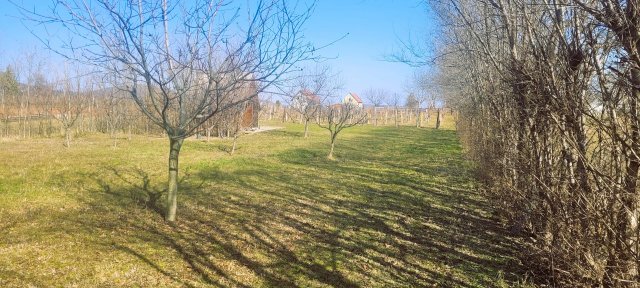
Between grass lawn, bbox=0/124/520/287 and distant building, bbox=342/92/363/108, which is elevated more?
distant building, bbox=342/92/363/108

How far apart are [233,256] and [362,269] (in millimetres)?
1634

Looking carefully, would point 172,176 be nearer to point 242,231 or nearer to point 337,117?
point 242,231

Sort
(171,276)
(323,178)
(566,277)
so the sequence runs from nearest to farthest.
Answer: (566,277) → (171,276) → (323,178)

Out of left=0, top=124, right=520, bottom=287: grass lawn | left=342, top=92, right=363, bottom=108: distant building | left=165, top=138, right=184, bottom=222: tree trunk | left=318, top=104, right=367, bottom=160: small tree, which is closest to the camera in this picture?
left=0, top=124, right=520, bottom=287: grass lawn

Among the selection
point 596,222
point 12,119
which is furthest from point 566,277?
point 12,119

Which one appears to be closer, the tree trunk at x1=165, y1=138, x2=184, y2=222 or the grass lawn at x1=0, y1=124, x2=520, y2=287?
the grass lawn at x1=0, y1=124, x2=520, y2=287

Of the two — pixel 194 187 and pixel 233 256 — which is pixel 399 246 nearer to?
pixel 233 256

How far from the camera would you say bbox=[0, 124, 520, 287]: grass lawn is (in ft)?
15.1

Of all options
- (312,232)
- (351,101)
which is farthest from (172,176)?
(351,101)

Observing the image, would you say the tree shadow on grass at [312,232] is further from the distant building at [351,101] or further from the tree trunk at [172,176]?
the distant building at [351,101]

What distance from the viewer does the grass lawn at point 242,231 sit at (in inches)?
181

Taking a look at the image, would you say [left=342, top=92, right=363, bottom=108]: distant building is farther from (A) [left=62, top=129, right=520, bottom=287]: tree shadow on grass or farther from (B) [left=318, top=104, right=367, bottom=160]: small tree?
(A) [left=62, top=129, right=520, bottom=287]: tree shadow on grass

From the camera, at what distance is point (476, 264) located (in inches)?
204

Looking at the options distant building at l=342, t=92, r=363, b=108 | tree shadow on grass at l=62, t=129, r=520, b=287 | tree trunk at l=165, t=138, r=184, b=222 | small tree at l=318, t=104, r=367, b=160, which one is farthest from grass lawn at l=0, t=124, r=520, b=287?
distant building at l=342, t=92, r=363, b=108
